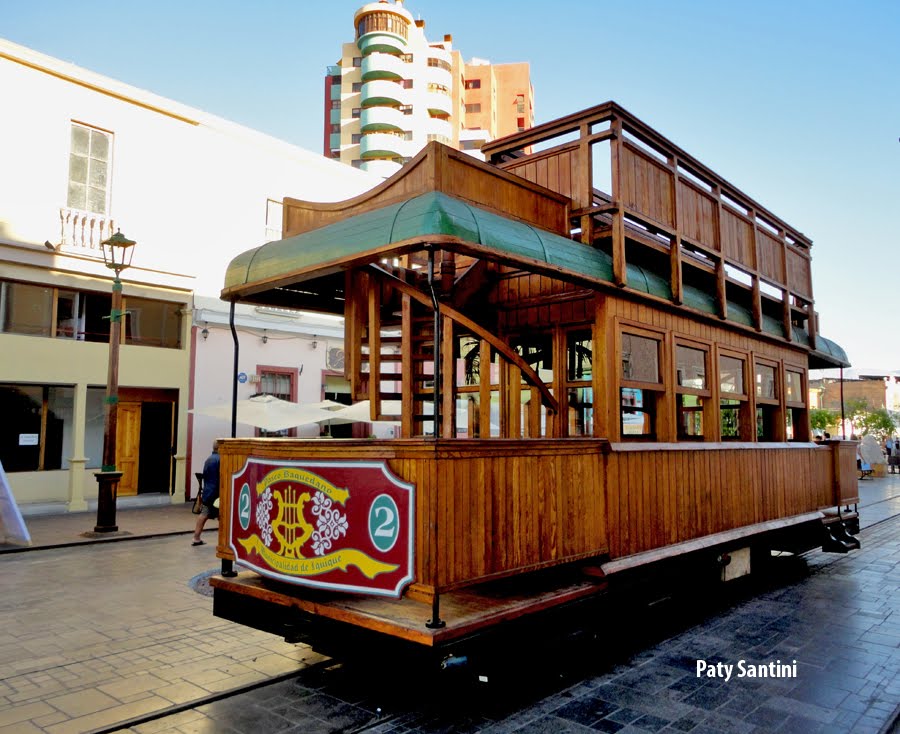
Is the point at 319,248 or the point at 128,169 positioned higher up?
the point at 128,169

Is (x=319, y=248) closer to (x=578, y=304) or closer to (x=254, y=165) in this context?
(x=578, y=304)

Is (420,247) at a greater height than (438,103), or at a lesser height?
lesser

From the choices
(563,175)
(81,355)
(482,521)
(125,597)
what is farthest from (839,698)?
(81,355)

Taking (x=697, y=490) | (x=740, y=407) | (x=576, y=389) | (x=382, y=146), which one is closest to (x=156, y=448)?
(x=576, y=389)

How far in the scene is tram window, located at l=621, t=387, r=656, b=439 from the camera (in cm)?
626

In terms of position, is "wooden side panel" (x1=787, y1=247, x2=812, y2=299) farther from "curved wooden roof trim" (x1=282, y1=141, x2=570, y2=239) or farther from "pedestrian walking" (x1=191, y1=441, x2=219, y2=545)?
"pedestrian walking" (x1=191, y1=441, x2=219, y2=545)

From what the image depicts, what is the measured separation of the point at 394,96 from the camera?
5466cm

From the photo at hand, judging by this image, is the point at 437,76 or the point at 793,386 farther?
the point at 437,76

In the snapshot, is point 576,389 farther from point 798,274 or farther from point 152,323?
point 152,323

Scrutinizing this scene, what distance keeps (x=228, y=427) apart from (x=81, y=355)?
12.7ft

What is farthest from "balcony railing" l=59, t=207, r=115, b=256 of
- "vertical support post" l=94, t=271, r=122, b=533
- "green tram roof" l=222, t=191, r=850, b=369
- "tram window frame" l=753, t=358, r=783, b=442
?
"tram window frame" l=753, t=358, r=783, b=442

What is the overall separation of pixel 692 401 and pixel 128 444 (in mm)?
13118

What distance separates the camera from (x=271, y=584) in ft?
16.5

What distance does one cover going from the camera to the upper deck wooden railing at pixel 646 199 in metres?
5.99
